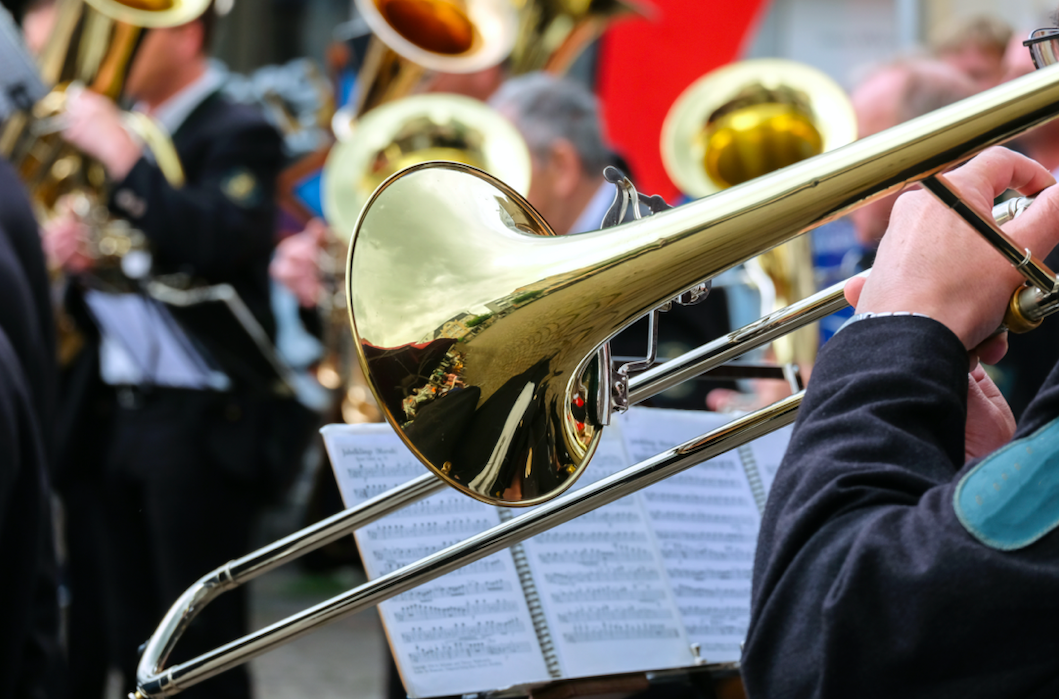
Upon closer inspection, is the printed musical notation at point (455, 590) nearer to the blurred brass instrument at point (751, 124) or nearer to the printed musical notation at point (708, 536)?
the printed musical notation at point (708, 536)

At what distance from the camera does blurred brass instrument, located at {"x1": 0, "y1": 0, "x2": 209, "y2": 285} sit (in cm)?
Answer: 320

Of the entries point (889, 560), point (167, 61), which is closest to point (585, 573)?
point (889, 560)

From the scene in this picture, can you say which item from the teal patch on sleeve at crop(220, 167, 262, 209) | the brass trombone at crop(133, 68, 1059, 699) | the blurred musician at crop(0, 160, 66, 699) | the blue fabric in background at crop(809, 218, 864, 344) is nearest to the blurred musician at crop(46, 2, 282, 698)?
the teal patch on sleeve at crop(220, 167, 262, 209)

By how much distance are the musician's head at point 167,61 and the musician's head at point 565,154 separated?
1.14 metres

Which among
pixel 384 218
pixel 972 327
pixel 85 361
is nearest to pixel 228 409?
pixel 85 361

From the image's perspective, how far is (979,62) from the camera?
12.1 ft

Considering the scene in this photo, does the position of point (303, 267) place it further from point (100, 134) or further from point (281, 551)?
point (281, 551)

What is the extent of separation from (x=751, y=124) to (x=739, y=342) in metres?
2.18

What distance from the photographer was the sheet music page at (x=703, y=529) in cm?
151

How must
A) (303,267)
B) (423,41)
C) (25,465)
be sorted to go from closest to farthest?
(25,465), (303,267), (423,41)

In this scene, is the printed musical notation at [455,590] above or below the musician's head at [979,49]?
below

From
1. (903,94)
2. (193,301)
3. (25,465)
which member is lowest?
(25,465)

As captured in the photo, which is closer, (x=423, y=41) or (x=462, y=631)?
(x=462, y=631)

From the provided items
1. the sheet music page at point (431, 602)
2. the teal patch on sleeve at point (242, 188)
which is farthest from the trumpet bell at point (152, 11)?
the sheet music page at point (431, 602)
